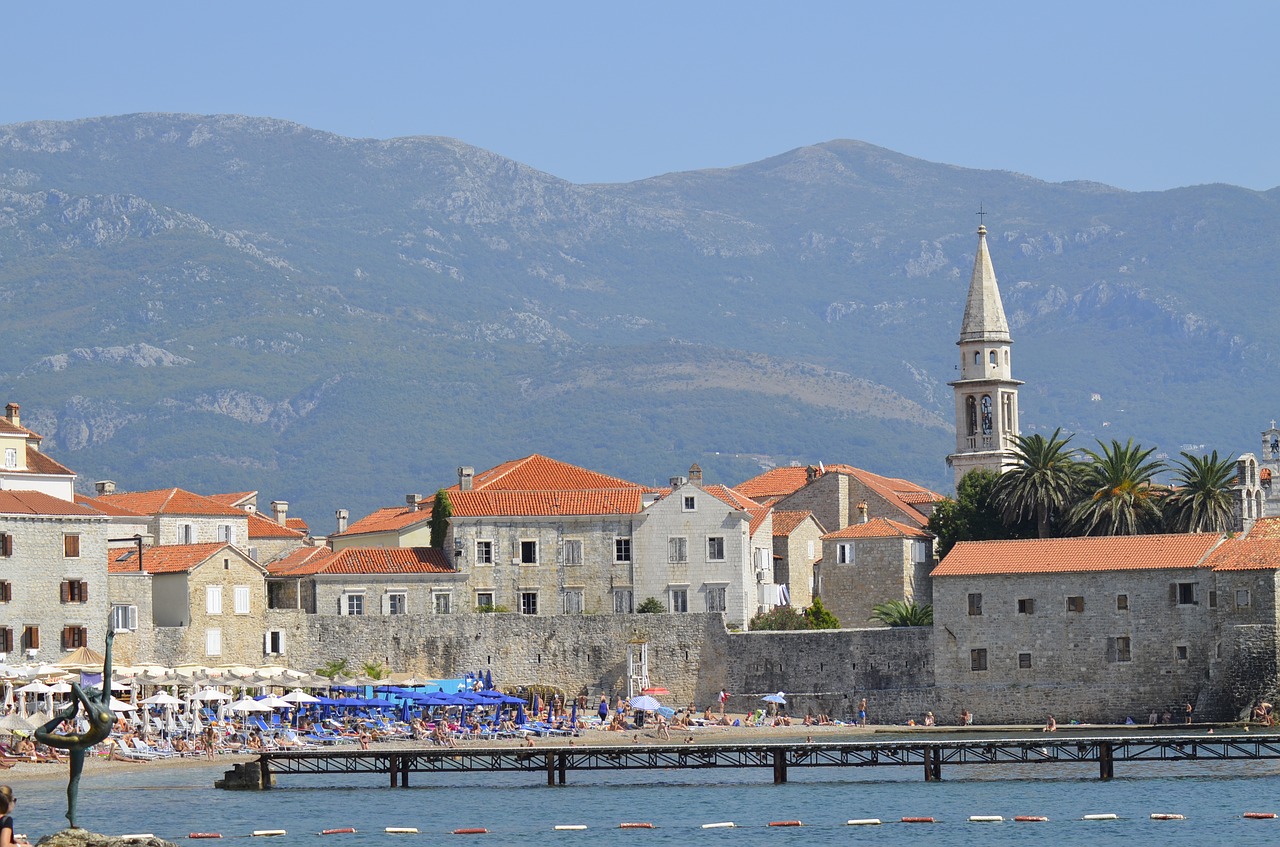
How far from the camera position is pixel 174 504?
364 ft

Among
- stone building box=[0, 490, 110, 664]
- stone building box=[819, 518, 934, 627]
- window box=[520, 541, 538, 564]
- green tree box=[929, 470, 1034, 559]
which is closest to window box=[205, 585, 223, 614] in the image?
stone building box=[0, 490, 110, 664]

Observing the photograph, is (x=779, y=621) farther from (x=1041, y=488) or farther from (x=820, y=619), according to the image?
(x=1041, y=488)

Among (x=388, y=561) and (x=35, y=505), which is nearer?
(x=35, y=505)

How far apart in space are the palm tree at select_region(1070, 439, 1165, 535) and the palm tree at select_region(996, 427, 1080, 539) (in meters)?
0.78

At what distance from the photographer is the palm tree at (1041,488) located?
97000 millimetres

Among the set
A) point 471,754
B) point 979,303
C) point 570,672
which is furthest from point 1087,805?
point 979,303

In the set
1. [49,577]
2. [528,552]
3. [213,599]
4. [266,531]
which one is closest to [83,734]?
[49,577]

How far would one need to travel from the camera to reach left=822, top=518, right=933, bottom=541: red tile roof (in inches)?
4107

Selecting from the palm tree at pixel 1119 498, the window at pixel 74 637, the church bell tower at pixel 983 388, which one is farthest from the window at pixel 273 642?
the church bell tower at pixel 983 388

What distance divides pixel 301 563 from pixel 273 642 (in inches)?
328

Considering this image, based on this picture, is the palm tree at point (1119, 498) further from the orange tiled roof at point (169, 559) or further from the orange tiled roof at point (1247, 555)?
the orange tiled roof at point (169, 559)

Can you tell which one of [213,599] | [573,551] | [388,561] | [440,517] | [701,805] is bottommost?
[701,805]

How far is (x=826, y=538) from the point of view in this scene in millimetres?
105875

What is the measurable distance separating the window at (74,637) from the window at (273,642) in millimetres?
7763
